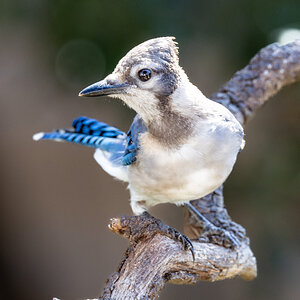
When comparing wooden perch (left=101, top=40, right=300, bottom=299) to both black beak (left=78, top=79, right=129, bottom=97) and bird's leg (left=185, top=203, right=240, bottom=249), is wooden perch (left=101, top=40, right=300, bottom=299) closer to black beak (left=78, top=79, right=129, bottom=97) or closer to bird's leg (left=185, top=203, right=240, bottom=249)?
bird's leg (left=185, top=203, right=240, bottom=249)

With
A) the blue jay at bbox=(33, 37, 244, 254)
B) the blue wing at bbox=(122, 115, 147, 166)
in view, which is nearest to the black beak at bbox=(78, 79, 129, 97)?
the blue jay at bbox=(33, 37, 244, 254)

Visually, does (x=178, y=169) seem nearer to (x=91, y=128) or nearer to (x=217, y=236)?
(x=217, y=236)

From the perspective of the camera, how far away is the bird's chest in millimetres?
1567

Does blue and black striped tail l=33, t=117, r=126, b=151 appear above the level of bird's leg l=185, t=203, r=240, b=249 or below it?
above

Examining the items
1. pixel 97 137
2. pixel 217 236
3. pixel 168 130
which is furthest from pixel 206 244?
pixel 97 137

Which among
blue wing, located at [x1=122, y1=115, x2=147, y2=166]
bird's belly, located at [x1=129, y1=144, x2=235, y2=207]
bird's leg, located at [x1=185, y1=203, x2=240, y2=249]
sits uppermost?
blue wing, located at [x1=122, y1=115, x2=147, y2=166]

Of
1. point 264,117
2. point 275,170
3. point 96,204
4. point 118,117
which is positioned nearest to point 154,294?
point 118,117

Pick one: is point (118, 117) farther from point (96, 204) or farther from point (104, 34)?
point (96, 204)

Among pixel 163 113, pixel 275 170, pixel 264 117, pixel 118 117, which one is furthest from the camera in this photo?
pixel 264 117

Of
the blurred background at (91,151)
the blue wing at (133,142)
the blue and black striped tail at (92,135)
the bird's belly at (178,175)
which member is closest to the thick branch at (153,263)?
the bird's belly at (178,175)

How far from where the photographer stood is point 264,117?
9.87 ft

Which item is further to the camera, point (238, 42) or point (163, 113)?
point (238, 42)

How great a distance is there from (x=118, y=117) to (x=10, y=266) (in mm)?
1624

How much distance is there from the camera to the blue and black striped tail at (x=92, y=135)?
6.49ft
